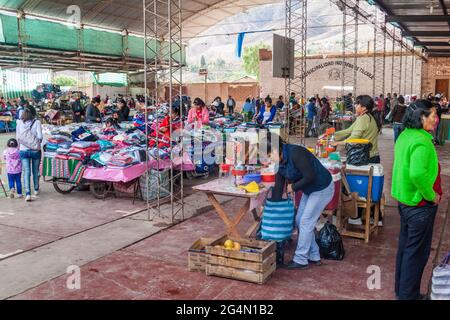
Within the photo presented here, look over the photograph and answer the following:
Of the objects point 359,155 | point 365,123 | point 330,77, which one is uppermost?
point 330,77

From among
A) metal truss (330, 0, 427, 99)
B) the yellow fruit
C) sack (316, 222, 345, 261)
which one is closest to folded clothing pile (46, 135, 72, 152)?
the yellow fruit

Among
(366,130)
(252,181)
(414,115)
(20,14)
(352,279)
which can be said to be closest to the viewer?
(414,115)

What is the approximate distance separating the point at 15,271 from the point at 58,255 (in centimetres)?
55

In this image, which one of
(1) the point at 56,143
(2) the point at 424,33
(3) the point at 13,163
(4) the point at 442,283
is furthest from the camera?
(2) the point at 424,33

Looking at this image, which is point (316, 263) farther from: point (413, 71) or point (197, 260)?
point (413, 71)

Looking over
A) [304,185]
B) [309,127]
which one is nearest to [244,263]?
[304,185]

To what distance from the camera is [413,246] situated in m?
3.69

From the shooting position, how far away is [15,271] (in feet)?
15.5

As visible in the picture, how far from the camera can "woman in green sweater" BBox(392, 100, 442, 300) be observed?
349 cm

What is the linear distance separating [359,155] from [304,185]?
1.52 m

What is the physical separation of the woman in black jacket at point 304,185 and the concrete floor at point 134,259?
199 mm

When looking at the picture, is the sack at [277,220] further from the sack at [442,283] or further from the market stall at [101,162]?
the market stall at [101,162]
